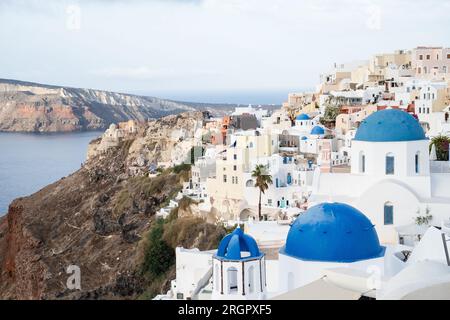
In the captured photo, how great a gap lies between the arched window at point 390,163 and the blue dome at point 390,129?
1.24 feet

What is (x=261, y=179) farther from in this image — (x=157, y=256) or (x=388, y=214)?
(x=388, y=214)

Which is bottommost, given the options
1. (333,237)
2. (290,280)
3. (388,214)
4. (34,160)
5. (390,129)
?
(34,160)

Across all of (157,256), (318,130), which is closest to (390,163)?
(157,256)

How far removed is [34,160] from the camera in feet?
251

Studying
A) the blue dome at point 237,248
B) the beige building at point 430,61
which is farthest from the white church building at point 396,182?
the beige building at point 430,61

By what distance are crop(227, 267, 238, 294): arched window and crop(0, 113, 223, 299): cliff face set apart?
12474 mm

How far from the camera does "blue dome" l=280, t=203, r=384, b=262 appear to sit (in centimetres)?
1142

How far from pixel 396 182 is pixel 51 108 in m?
104

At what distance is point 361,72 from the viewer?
4047 cm

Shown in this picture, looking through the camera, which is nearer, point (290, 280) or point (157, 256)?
point (290, 280)

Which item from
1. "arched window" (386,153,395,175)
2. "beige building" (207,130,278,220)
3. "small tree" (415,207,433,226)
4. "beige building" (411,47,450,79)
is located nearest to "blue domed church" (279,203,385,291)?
"small tree" (415,207,433,226)
